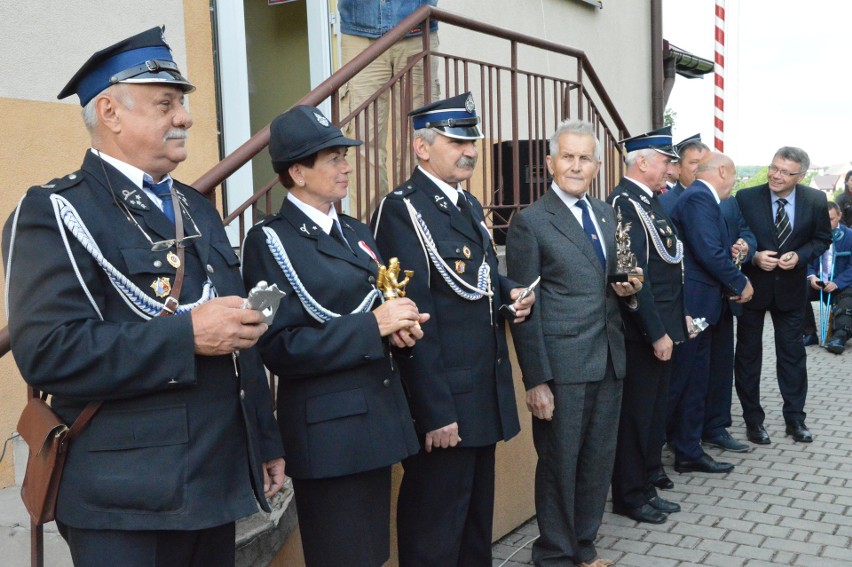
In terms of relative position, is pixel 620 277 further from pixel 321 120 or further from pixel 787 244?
pixel 787 244

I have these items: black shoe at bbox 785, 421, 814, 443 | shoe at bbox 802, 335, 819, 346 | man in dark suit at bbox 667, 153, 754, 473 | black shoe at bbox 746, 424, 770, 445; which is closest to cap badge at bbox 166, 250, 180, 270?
man in dark suit at bbox 667, 153, 754, 473

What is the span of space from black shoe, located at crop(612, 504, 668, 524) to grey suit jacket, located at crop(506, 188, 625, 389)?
132cm

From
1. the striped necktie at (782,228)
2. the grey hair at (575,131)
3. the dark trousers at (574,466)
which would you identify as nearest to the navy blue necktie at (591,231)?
the grey hair at (575,131)

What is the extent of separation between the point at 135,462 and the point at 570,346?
231 cm

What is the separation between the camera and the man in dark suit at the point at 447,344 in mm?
3211

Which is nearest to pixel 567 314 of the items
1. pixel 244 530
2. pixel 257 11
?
pixel 244 530

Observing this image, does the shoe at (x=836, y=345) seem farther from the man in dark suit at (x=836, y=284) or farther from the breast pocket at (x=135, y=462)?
the breast pocket at (x=135, y=462)

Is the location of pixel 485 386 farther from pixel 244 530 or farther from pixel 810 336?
pixel 810 336

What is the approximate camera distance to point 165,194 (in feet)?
7.38

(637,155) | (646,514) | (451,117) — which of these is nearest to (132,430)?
(451,117)

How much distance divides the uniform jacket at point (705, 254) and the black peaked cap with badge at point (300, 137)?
11.8 ft

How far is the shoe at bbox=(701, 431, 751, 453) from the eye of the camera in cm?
619

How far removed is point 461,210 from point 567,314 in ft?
2.61

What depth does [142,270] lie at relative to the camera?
205 centimetres
